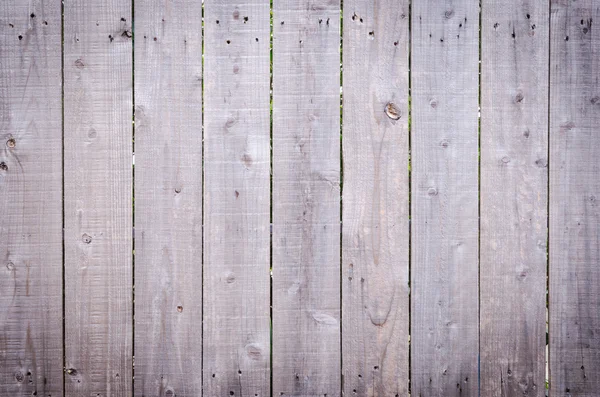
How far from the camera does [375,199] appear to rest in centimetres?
148

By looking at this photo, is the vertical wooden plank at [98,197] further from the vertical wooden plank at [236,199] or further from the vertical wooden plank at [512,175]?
the vertical wooden plank at [512,175]

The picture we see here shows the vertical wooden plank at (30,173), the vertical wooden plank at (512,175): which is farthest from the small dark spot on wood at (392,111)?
the vertical wooden plank at (30,173)

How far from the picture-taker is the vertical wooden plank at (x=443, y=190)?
1.48 meters

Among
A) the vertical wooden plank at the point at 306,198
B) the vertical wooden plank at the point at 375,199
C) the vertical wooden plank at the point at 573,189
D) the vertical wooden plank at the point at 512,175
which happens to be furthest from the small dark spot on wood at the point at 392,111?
the vertical wooden plank at the point at 573,189

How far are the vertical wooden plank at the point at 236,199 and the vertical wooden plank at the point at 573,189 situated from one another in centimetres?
85

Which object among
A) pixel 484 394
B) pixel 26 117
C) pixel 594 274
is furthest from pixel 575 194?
pixel 26 117

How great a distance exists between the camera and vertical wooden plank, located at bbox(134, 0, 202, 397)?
1453 mm

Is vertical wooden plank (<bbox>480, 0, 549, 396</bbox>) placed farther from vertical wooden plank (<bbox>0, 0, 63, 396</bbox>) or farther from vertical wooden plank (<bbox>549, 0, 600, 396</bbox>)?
vertical wooden plank (<bbox>0, 0, 63, 396</bbox>)

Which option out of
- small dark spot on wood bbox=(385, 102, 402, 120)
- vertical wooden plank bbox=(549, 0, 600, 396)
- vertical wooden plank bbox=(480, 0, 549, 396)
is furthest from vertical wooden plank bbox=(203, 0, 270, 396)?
vertical wooden plank bbox=(549, 0, 600, 396)

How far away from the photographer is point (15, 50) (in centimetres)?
145

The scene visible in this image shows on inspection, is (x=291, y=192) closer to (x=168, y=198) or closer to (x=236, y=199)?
(x=236, y=199)

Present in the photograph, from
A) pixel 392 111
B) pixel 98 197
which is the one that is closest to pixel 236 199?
pixel 98 197

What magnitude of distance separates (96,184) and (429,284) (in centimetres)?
102

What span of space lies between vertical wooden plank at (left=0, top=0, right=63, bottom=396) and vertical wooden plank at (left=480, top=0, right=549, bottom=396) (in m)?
1.25
